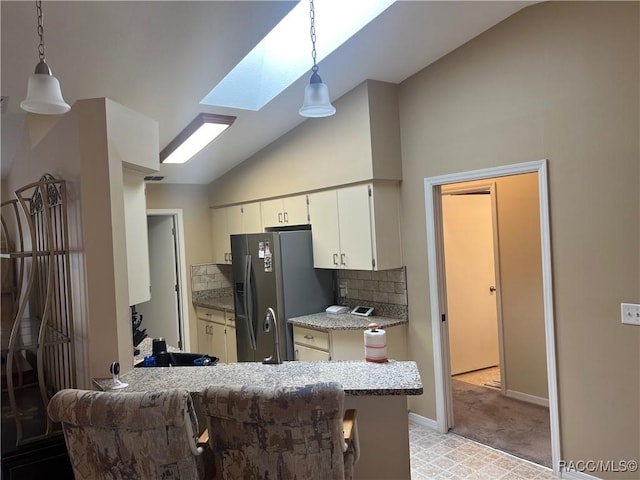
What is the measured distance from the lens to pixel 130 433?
158 centimetres

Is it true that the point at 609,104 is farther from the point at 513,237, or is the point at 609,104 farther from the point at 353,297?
the point at 353,297

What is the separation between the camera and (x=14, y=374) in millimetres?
2930

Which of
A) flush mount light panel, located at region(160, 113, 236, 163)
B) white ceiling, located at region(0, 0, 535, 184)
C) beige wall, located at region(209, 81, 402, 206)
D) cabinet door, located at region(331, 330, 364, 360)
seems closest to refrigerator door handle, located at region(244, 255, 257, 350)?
beige wall, located at region(209, 81, 402, 206)

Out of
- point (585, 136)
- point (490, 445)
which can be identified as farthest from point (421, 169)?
point (490, 445)

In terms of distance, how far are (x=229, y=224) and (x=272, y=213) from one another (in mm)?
875

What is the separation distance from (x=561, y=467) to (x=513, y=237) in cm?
208

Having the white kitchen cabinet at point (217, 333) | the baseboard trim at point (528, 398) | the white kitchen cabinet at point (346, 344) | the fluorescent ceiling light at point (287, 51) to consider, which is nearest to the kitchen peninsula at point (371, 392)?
the white kitchen cabinet at point (346, 344)

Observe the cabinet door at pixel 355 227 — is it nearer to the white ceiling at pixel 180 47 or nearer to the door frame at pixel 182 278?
the white ceiling at pixel 180 47

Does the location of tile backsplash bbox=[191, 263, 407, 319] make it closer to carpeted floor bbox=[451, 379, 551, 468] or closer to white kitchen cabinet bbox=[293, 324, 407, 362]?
white kitchen cabinet bbox=[293, 324, 407, 362]

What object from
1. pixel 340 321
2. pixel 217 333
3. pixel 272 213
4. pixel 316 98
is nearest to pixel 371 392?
pixel 316 98

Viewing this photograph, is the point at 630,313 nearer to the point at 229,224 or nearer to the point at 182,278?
Answer: the point at 229,224

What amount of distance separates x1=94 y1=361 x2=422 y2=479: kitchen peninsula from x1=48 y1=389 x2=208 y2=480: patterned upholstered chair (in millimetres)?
452

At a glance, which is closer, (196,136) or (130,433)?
(130,433)

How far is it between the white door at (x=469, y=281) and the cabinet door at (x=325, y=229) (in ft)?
4.96
